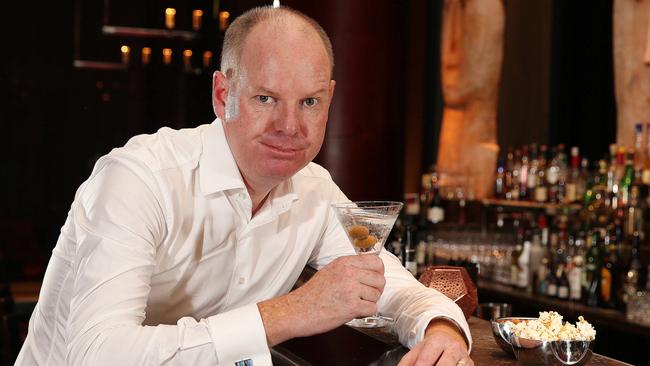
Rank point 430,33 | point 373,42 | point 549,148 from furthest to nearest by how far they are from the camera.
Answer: point 430,33 < point 549,148 < point 373,42

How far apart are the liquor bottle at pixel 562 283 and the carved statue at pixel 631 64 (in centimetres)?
90

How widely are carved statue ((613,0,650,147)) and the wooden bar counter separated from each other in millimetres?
3176

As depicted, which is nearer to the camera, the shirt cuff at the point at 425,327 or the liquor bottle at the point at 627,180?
the shirt cuff at the point at 425,327

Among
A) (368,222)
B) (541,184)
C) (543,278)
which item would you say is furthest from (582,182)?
(368,222)

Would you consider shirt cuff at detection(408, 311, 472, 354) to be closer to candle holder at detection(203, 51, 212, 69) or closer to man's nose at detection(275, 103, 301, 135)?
man's nose at detection(275, 103, 301, 135)

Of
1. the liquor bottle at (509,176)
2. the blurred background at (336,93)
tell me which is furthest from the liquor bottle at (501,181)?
the blurred background at (336,93)

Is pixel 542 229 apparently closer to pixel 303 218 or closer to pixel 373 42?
pixel 373 42

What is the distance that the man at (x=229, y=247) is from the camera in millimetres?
1647

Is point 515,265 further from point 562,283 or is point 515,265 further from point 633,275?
point 633,275

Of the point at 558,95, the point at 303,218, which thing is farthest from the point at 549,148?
the point at 303,218

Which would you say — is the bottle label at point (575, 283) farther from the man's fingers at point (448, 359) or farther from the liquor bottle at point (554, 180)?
the man's fingers at point (448, 359)

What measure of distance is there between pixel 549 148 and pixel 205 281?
5136 millimetres

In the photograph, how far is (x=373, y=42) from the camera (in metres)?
5.30

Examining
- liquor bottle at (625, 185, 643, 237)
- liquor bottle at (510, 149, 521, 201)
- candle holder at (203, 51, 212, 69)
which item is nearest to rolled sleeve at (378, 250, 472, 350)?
liquor bottle at (625, 185, 643, 237)
